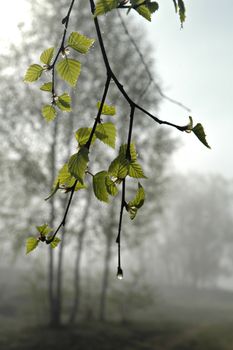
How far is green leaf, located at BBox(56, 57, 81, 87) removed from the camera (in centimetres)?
84

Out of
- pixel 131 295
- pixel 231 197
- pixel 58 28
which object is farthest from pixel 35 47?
pixel 231 197

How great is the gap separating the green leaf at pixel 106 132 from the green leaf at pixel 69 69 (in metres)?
0.12

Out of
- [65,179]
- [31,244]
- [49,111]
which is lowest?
[31,244]

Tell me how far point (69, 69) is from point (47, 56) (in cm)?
7

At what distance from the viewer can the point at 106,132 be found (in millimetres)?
819

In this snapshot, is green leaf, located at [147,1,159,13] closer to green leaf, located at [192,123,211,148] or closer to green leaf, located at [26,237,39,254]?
green leaf, located at [192,123,211,148]

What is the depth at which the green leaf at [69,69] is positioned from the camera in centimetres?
84

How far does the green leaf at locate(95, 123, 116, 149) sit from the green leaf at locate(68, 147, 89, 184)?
143mm

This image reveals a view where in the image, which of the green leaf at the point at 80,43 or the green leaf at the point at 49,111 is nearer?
the green leaf at the point at 80,43

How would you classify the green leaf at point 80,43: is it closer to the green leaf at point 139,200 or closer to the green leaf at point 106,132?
the green leaf at point 106,132

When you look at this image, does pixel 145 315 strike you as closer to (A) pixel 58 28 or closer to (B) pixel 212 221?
(A) pixel 58 28

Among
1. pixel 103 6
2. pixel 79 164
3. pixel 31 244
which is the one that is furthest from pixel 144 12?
pixel 31 244

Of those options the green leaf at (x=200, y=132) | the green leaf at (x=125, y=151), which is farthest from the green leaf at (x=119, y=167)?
the green leaf at (x=200, y=132)

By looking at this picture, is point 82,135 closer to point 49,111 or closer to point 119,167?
point 119,167
